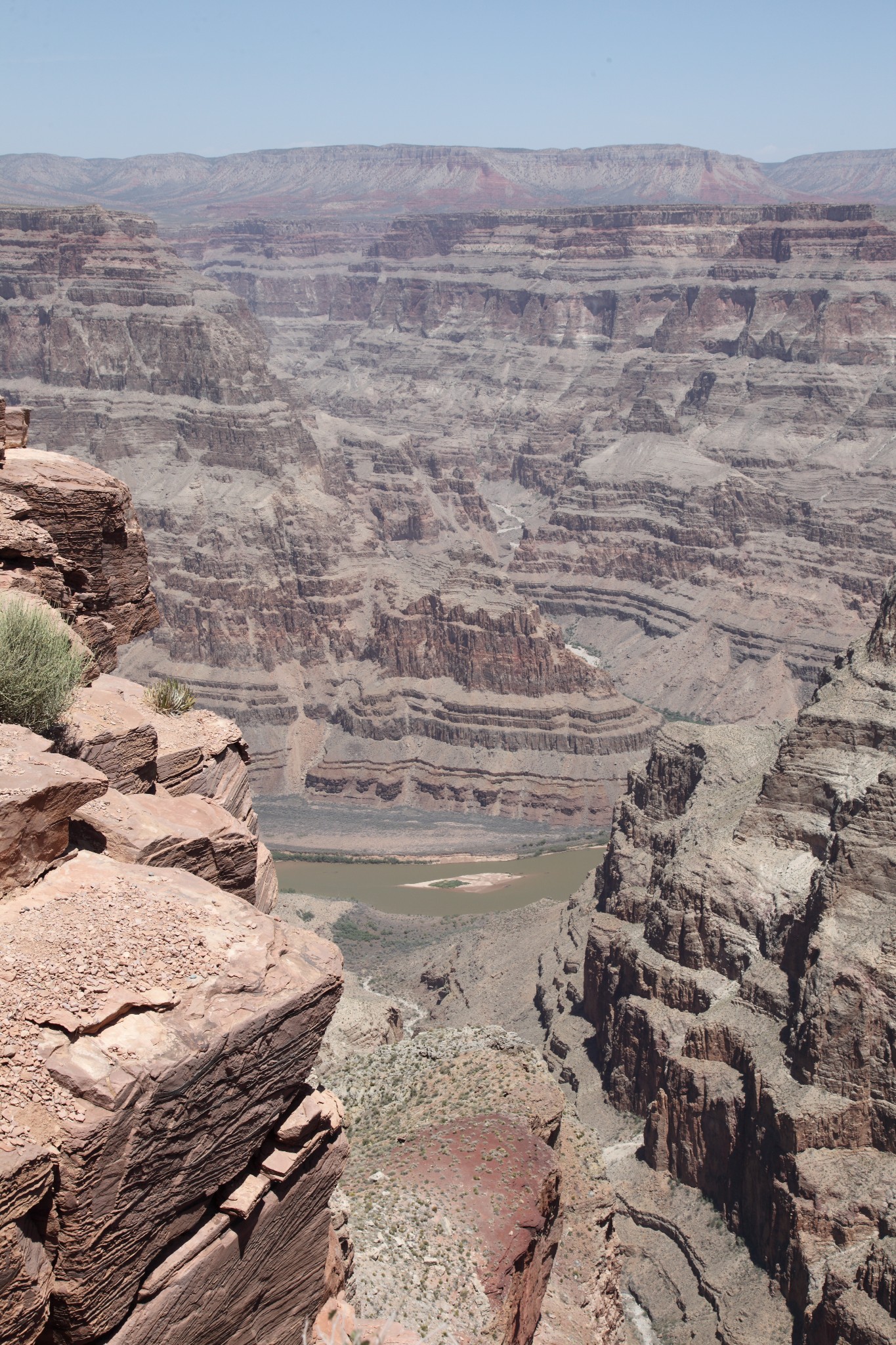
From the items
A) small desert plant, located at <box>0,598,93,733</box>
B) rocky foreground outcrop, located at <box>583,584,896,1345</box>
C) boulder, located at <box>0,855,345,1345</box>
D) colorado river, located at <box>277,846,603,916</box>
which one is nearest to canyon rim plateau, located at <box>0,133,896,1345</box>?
boulder, located at <box>0,855,345,1345</box>

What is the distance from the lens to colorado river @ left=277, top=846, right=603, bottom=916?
87125 mm

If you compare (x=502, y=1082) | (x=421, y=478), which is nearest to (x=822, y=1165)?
(x=502, y=1082)

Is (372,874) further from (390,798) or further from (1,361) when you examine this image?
(1,361)

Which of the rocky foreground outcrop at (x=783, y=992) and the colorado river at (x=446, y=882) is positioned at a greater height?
the rocky foreground outcrop at (x=783, y=992)

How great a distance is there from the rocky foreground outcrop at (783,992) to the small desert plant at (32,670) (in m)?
29.8

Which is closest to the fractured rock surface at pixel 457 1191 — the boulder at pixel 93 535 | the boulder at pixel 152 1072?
the boulder at pixel 152 1072

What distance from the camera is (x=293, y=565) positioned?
459ft

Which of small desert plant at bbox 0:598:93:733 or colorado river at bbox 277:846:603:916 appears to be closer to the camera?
small desert plant at bbox 0:598:93:733

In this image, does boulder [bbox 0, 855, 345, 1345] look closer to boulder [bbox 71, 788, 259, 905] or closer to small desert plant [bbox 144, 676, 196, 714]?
boulder [bbox 71, 788, 259, 905]

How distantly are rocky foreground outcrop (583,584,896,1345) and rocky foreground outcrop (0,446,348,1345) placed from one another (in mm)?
27094

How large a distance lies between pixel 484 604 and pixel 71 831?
10762cm

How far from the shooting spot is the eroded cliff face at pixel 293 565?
12012 centimetres

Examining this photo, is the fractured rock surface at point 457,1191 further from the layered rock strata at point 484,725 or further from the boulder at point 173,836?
the layered rock strata at point 484,725

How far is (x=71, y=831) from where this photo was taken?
624 inches
